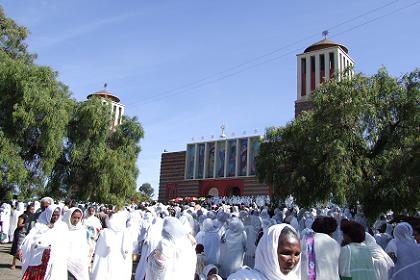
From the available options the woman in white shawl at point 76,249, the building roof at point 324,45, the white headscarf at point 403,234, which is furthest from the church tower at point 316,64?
the woman in white shawl at point 76,249

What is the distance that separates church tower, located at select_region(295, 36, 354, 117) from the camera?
51.2 m

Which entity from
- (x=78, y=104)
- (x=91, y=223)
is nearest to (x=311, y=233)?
(x=91, y=223)

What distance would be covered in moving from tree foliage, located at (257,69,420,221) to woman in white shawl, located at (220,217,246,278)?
718 centimetres

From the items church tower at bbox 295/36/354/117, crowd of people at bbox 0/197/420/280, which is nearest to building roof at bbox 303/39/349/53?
church tower at bbox 295/36/354/117

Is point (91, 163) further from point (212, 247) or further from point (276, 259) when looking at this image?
point (276, 259)

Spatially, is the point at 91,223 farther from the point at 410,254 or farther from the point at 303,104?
the point at 303,104

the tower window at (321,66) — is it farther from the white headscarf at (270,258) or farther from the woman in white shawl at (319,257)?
the white headscarf at (270,258)

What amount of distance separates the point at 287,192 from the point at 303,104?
1385 inches

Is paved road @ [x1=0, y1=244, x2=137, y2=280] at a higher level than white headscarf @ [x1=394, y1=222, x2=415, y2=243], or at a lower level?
lower

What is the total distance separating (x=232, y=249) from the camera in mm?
7441

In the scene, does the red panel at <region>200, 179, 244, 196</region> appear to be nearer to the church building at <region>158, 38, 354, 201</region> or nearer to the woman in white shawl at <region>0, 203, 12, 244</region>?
the church building at <region>158, 38, 354, 201</region>

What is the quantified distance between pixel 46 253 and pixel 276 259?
3.40 meters

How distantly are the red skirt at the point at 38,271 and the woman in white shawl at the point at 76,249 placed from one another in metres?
0.43

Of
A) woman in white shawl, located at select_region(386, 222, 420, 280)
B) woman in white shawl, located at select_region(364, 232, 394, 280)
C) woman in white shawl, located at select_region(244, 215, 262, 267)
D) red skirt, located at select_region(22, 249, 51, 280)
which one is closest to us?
woman in white shawl, located at select_region(364, 232, 394, 280)
